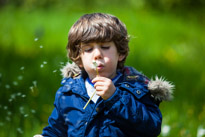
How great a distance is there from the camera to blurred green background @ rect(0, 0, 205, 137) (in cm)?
361

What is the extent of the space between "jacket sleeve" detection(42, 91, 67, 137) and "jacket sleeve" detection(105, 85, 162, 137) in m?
0.34

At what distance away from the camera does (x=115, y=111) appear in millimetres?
2262

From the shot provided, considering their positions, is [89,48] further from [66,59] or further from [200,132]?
[66,59]

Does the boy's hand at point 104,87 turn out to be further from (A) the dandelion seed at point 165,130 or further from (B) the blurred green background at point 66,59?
(A) the dandelion seed at point 165,130

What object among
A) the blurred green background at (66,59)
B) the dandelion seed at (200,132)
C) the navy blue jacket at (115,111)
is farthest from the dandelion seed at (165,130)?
the navy blue jacket at (115,111)

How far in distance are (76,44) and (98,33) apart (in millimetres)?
196

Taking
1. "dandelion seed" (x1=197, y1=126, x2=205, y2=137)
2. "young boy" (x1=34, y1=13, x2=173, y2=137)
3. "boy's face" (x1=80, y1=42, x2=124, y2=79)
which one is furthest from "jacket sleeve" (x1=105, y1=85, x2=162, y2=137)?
"dandelion seed" (x1=197, y1=126, x2=205, y2=137)

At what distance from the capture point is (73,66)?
106 inches

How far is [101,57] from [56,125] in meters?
0.56

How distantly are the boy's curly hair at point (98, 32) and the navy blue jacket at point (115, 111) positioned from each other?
7.0 inches

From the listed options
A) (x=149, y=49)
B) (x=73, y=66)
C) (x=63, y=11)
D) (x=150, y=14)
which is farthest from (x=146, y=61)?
(x=63, y=11)

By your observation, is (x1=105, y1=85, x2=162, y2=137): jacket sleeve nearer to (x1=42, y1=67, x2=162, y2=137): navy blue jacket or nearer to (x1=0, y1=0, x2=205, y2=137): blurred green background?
(x1=42, y1=67, x2=162, y2=137): navy blue jacket

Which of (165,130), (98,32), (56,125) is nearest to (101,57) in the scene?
(98,32)

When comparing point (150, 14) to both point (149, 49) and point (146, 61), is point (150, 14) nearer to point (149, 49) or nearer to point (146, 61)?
point (149, 49)
